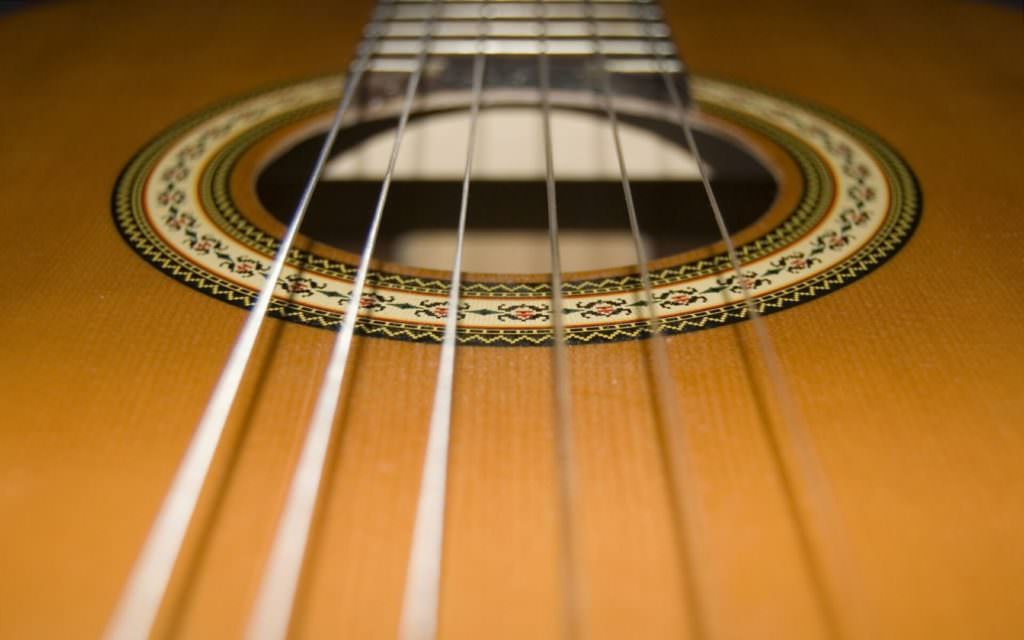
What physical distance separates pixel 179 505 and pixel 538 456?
0.25 meters

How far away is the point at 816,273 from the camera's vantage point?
3.18 ft

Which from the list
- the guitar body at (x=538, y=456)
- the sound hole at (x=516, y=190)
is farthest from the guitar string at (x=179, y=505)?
the sound hole at (x=516, y=190)

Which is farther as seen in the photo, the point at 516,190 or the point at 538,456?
the point at 516,190

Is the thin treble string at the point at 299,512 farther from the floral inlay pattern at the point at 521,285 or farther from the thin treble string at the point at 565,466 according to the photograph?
the thin treble string at the point at 565,466

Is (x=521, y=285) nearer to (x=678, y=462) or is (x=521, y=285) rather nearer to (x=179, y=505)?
(x=678, y=462)

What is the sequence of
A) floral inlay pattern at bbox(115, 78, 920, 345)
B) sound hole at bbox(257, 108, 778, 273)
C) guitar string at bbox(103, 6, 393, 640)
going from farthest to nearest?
sound hole at bbox(257, 108, 778, 273) < floral inlay pattern at bbox(115, 78, 920, 345) < guitar string at bbox(103, 6, 393, 640)

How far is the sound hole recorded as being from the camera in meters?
1.11

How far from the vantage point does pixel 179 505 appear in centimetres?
66

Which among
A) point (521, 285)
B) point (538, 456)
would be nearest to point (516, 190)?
point (521, 285)

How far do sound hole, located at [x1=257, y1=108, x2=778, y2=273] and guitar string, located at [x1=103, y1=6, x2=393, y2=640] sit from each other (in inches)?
10.3

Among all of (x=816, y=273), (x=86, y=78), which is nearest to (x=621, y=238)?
(x=816, y=273)

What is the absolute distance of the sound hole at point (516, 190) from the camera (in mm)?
1113

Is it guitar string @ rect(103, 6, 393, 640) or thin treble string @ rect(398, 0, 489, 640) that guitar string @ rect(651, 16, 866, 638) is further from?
guitar string @ rect(103, 6, 393, 640)

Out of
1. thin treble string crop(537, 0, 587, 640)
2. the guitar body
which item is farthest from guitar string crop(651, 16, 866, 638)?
thin treble string crop(537, 0, 587, 640)
